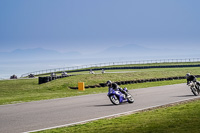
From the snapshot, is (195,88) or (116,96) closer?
(116,96)

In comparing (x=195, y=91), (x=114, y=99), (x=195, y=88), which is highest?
(x=195, y=88)

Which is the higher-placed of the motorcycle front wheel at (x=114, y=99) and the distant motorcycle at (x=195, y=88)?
the distant motorcycle at (x=195, y=88)

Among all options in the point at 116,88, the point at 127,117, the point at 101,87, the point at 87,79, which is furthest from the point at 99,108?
the point at 87,79

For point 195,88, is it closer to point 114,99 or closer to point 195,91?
point 195,91

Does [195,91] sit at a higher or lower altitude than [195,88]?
lower

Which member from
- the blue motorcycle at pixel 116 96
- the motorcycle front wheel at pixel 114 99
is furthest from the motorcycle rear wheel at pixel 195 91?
the motorcycle front wheel at pixel 114 99

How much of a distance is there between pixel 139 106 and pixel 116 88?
5.04ft

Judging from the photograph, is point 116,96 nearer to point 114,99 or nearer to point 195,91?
point 114,99

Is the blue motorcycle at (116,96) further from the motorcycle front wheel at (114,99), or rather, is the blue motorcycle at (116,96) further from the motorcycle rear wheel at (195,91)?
the motorcycle rear wheel at (195,91)

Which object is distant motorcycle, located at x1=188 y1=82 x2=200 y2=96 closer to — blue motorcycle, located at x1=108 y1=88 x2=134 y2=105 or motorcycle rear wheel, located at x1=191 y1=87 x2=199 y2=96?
motorcycle rear wheel, located at x1=191 y1=87 x2=199 y2=96

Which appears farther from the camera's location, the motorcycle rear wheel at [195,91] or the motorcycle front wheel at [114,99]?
the motorcycle rear wheel at [195,91]

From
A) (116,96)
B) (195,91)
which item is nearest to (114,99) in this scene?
(116,96)

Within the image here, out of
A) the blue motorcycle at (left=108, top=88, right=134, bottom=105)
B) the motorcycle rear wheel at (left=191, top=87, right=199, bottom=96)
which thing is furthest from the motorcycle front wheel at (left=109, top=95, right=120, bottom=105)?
the motorcycle rear wheel at (left=191, top=87, right=199, bottom=96)

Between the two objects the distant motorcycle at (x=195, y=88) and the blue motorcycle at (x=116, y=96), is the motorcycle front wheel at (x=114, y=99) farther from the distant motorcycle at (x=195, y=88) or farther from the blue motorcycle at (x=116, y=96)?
the distant motorcycle at (x=195, y=88)
